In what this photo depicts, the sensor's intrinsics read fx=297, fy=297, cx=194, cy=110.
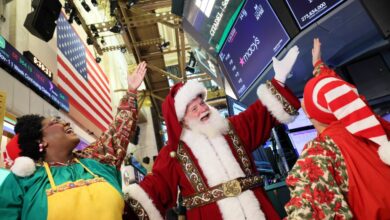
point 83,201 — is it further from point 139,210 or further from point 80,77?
point 80,77

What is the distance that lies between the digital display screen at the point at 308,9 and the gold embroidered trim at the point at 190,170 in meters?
1.39

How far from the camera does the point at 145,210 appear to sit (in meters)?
2.04

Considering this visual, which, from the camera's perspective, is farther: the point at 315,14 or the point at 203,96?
the point at 203,96

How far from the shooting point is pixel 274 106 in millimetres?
2168

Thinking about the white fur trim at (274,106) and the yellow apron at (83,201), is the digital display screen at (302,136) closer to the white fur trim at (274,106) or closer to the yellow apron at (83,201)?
the white fur trim at (274,106)

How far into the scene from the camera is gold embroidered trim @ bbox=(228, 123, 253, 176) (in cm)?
207

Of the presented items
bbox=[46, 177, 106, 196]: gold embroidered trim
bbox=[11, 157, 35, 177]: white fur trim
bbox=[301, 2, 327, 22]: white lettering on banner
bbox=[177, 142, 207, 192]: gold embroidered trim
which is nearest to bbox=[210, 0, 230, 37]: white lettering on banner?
bbox=[301, 2, 327, 22]: white lettering on banner

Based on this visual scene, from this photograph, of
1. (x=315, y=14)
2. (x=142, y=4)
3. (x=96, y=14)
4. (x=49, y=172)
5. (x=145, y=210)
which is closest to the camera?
(x=49, y=172)

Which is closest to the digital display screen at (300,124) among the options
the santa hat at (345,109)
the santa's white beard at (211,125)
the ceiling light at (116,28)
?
the santa's white beard at (211,125)

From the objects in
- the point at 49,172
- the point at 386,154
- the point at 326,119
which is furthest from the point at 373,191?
the point at 49,172

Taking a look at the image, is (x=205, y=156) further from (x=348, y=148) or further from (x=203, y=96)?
(x=348, y=148)

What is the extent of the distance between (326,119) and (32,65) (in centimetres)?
451

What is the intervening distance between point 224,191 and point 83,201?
2.85ft

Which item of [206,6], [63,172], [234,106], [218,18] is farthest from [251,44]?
[63,172]
